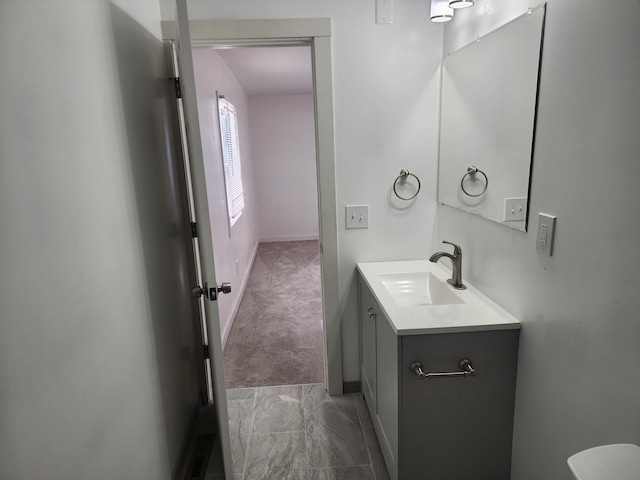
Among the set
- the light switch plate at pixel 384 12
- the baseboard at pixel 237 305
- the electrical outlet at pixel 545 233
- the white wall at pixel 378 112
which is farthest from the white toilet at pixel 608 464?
the baseboard at pixel 237 305

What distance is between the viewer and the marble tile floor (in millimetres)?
1911

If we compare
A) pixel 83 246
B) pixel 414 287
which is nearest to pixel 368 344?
pixel 414 287

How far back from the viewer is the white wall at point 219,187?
9.82ft

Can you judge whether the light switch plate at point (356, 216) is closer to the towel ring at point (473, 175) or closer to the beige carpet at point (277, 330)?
the towel ring at point (473, 175)

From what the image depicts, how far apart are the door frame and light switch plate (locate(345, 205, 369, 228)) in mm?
71

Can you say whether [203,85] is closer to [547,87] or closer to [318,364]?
[318,364]

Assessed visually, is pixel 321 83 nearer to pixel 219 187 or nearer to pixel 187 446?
pixel 219 187

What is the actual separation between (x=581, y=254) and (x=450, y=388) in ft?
2.32

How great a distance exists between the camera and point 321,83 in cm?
206

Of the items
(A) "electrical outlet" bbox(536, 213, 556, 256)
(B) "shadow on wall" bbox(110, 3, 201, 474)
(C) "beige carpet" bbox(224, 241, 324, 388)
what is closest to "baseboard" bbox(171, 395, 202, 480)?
(B) "shadow on wall" bbox(110, 3, 201, 474)

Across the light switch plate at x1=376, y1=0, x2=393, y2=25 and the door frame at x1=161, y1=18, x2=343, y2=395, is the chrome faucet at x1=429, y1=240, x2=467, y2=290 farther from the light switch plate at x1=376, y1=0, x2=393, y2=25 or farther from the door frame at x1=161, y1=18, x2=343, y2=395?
the light switch plate at x1=376, y1=0, x2=393, y2=25

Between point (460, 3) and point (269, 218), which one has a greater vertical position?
point (460, 3)

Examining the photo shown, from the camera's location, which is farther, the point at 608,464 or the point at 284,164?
the point at 284,164

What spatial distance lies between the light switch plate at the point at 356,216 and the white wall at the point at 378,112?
0.03 m
